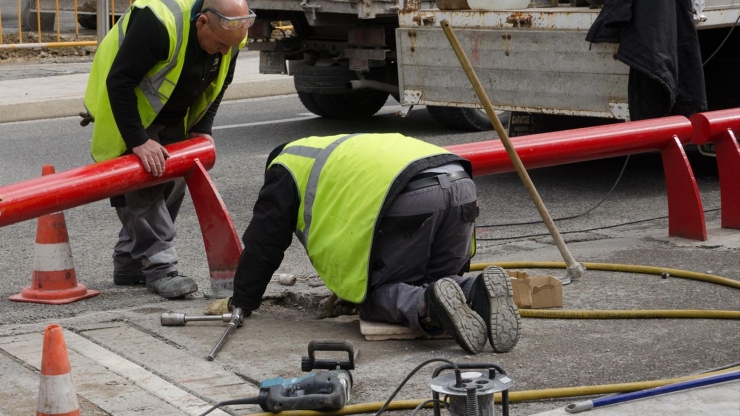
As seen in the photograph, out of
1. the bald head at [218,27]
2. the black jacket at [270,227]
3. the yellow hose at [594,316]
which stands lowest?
the yellow hose at [594,316]

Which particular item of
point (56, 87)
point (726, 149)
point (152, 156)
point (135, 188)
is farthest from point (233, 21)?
point (56, 87)

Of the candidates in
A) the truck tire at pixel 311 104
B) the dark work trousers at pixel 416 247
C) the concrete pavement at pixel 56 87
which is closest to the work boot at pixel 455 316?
the dark work trousers at pixel 416 247

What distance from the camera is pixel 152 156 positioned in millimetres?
5102

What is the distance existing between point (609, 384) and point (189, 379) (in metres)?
1.47

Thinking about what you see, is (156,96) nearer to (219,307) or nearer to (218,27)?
(218,27)

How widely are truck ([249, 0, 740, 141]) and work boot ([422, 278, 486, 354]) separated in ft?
11.3

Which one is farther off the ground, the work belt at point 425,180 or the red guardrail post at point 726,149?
the work belt at point 425,180

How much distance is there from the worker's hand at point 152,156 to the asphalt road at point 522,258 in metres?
0.62

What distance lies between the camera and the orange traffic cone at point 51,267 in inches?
212

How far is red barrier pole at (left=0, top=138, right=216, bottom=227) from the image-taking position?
4.63m

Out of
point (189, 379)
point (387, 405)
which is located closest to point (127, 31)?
point (189, 379)

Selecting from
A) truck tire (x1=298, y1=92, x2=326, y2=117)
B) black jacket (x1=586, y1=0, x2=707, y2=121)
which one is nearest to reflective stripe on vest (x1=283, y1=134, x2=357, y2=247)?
black jacket (x1=586, y1=0, x2=707, y2=121)

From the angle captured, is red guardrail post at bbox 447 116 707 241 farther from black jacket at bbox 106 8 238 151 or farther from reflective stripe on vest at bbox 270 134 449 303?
black jacket at bbox 106 8 238 151

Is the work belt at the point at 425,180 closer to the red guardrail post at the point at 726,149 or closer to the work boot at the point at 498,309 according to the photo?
the work boot at the point at 498,309
